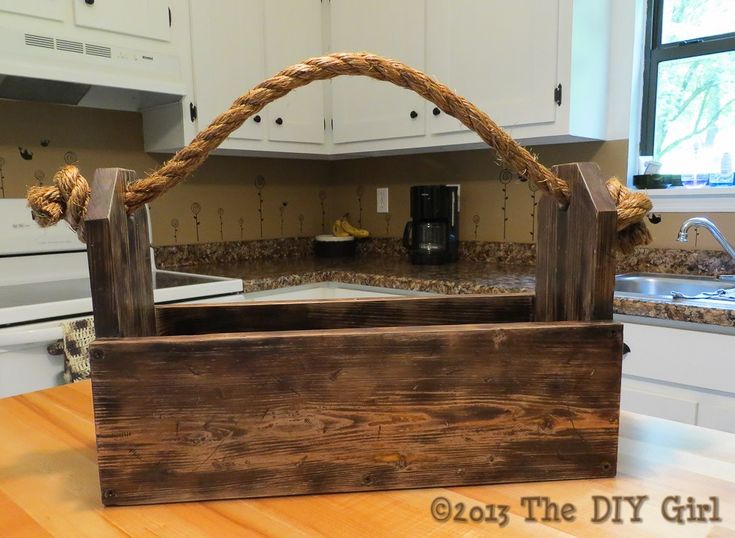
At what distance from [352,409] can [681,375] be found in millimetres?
1338

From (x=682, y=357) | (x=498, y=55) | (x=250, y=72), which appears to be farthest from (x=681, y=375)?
(x=250, y=72)

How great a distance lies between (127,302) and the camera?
52cm

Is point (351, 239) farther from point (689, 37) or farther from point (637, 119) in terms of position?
point (689, 37)

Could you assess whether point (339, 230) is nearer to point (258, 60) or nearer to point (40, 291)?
point (258, 60)

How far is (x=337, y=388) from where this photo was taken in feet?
1.63

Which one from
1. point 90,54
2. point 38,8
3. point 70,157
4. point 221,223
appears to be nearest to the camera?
point 38,8

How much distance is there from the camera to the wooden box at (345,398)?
48 centimetres

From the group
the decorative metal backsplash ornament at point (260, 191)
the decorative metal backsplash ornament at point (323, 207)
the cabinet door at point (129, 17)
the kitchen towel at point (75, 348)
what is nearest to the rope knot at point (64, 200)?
the kitchen towel at point (75, 348)

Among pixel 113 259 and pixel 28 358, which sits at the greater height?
pixel 113 259

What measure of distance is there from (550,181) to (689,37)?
6.86 ft

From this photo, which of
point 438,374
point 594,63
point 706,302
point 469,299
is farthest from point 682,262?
point 438,374

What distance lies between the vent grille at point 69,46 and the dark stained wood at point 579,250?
1.81 m

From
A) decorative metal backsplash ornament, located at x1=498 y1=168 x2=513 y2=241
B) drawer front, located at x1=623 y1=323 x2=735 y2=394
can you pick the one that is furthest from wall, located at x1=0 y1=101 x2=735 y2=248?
drawer front, located at x1=623 y1=323 x2=735 y2=394

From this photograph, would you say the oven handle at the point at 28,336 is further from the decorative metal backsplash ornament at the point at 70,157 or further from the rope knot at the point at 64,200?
the rope knot at the point at 64,200
